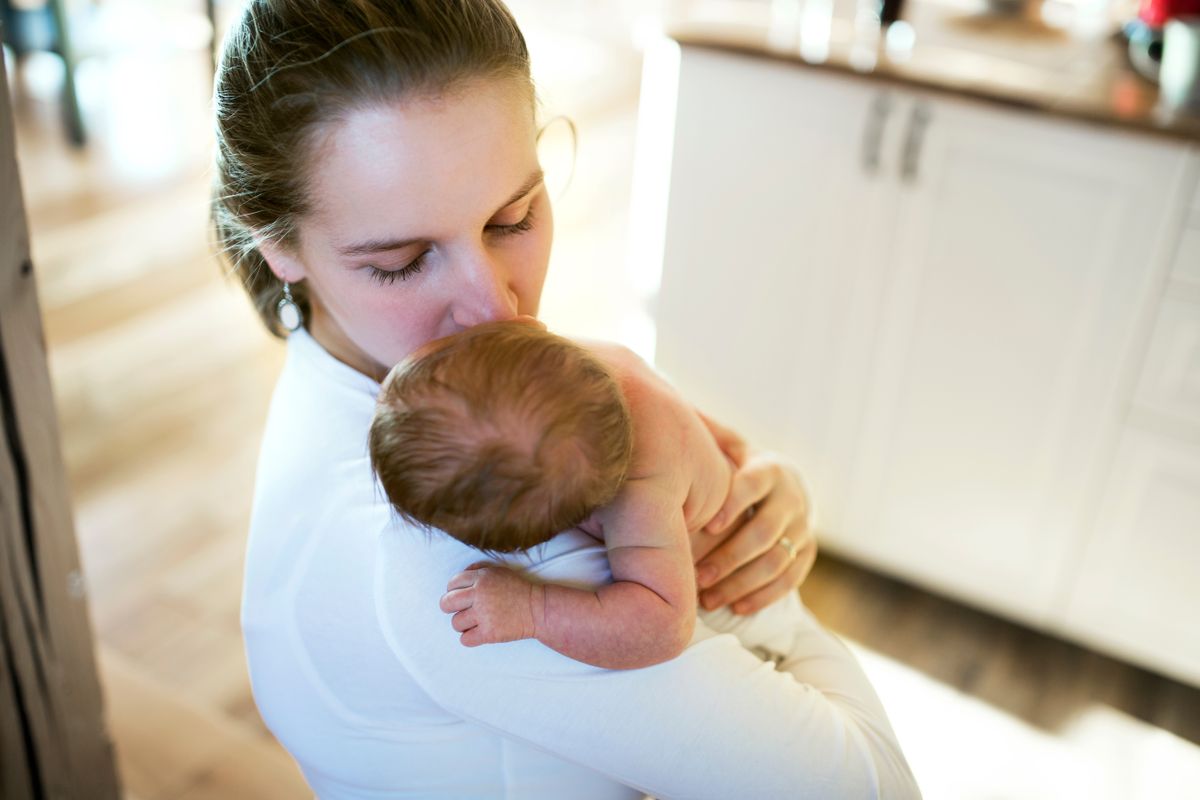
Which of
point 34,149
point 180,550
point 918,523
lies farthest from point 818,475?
point 34,149

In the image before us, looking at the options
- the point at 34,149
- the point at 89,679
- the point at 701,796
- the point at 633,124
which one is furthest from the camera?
the point at 633,124

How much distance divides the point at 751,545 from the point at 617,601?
0.29 m

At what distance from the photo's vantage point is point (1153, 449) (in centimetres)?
197

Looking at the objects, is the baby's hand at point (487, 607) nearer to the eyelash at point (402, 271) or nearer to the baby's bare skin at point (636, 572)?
the baby's bare skin at point (636, 572)

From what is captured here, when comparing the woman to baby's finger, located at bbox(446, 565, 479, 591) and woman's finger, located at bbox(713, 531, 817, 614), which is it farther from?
woman's finger, located at bbox(713, 531, 817, 614)

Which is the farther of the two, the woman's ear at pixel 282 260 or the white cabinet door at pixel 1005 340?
the white cabinet door at pixel 1005 340

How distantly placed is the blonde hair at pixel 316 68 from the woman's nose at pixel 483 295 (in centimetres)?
13

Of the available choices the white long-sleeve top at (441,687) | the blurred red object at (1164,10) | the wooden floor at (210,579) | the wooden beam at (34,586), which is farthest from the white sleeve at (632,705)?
the blurred red object at (1164,10)

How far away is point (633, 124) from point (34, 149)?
104 inches

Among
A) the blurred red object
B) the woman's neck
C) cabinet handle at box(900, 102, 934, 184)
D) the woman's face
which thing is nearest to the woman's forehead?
the woman's face

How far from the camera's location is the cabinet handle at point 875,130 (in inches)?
79.1

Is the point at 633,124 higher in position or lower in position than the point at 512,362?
lower

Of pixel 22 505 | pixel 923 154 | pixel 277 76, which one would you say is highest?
pixel 277 76

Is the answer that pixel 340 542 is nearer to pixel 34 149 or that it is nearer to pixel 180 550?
pixel 180 550
